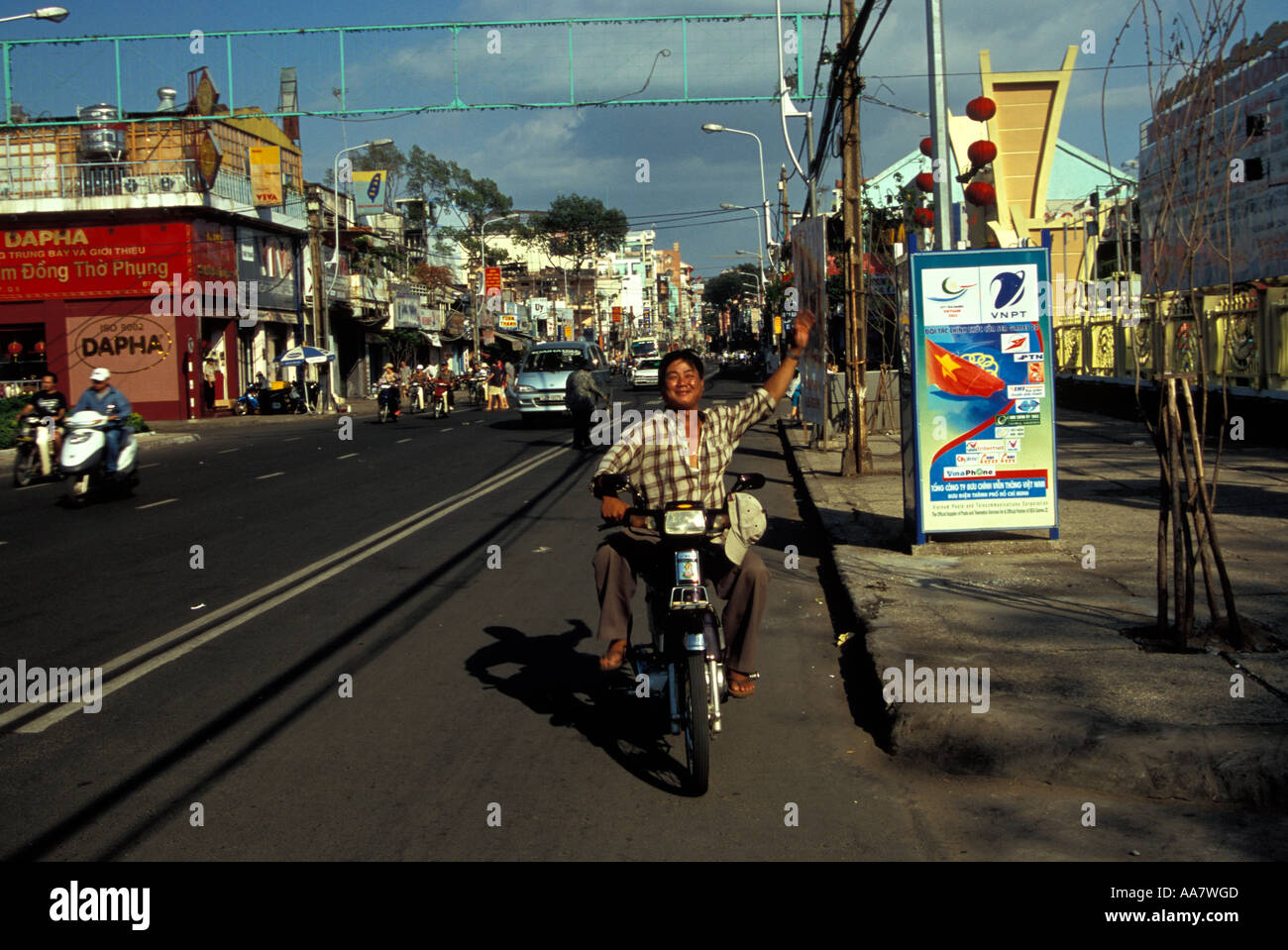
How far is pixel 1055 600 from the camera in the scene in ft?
24.4

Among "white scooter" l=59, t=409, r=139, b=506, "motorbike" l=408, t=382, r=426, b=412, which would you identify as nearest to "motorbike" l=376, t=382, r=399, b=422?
"motorbike" l=408, t=382, r=426, b=412

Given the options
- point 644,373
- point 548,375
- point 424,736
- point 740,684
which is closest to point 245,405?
point 548,375

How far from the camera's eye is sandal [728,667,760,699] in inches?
207

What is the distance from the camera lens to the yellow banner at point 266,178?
4391cm

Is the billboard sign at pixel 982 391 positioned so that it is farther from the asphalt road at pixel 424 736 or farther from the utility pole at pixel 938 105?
the utility pole at pixel 938 105

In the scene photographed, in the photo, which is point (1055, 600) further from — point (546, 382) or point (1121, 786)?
point (546, 382)

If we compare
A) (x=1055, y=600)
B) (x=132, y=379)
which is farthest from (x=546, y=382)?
(x=1055, y=600)

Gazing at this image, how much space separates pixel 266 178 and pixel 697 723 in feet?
143

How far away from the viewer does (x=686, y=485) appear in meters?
5.38

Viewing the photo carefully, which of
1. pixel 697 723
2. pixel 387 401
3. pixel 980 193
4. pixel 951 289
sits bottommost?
pixel 697 723

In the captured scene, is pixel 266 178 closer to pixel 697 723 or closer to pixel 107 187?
pixel 107 187

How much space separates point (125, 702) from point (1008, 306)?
21.7ft

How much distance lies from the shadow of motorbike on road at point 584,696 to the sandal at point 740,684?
0.37 m

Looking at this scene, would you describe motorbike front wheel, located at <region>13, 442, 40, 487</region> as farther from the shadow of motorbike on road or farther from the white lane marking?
the shadow of motorbike on road
